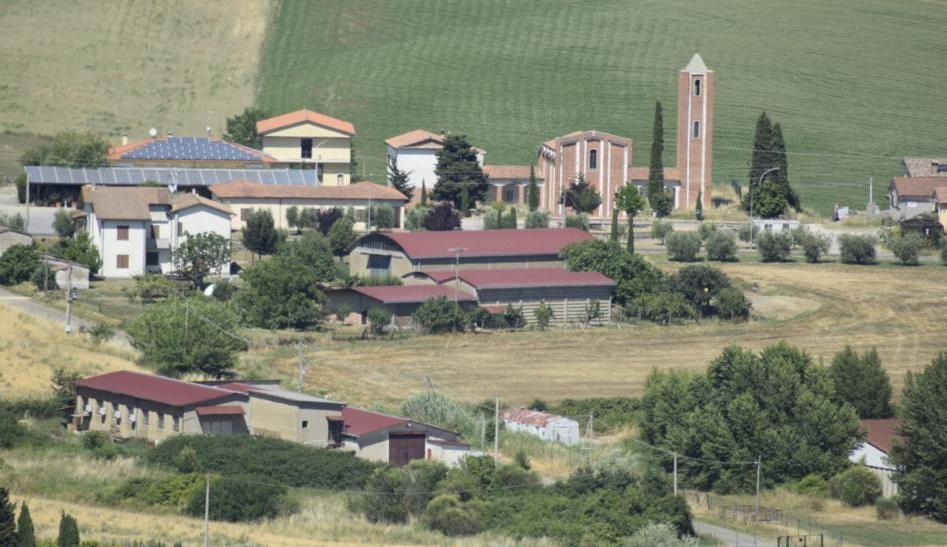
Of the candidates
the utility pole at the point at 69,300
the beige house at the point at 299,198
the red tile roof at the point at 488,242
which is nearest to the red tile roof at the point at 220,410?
the utility pole at the point at 69,300

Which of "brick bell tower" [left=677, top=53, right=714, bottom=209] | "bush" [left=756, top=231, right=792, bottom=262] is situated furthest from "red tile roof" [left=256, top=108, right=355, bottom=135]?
"bush" [left=756, top=231, right=792, bottom=262]

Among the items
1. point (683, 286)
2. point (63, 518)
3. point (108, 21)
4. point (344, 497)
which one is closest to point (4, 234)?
point (683, 286)

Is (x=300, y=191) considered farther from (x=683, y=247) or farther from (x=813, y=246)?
(x=813, y=246)

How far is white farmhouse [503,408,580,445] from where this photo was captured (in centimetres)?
6675

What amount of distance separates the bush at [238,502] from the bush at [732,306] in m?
37.3

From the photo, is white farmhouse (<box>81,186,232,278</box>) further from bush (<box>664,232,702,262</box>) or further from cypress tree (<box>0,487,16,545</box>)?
cypress tree (<box>0,487,16,545</box>)

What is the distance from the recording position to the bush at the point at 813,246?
104 m

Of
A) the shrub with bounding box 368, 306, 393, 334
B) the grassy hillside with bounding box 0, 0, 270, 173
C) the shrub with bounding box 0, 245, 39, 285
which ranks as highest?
the grassy hillside with bounding box 0, 0, 270, 173

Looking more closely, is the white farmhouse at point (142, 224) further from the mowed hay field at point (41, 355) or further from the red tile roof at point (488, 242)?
the mowed hay field at point (41, 355)

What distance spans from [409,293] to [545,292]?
610cm

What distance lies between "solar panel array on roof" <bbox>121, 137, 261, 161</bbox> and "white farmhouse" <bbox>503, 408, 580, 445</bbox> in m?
51.2

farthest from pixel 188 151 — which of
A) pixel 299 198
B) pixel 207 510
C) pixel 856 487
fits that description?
pixel 207 510

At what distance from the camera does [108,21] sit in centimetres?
15562

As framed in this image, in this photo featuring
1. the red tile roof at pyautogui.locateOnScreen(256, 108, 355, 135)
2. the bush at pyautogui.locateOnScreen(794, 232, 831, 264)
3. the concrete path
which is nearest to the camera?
the concrete path
